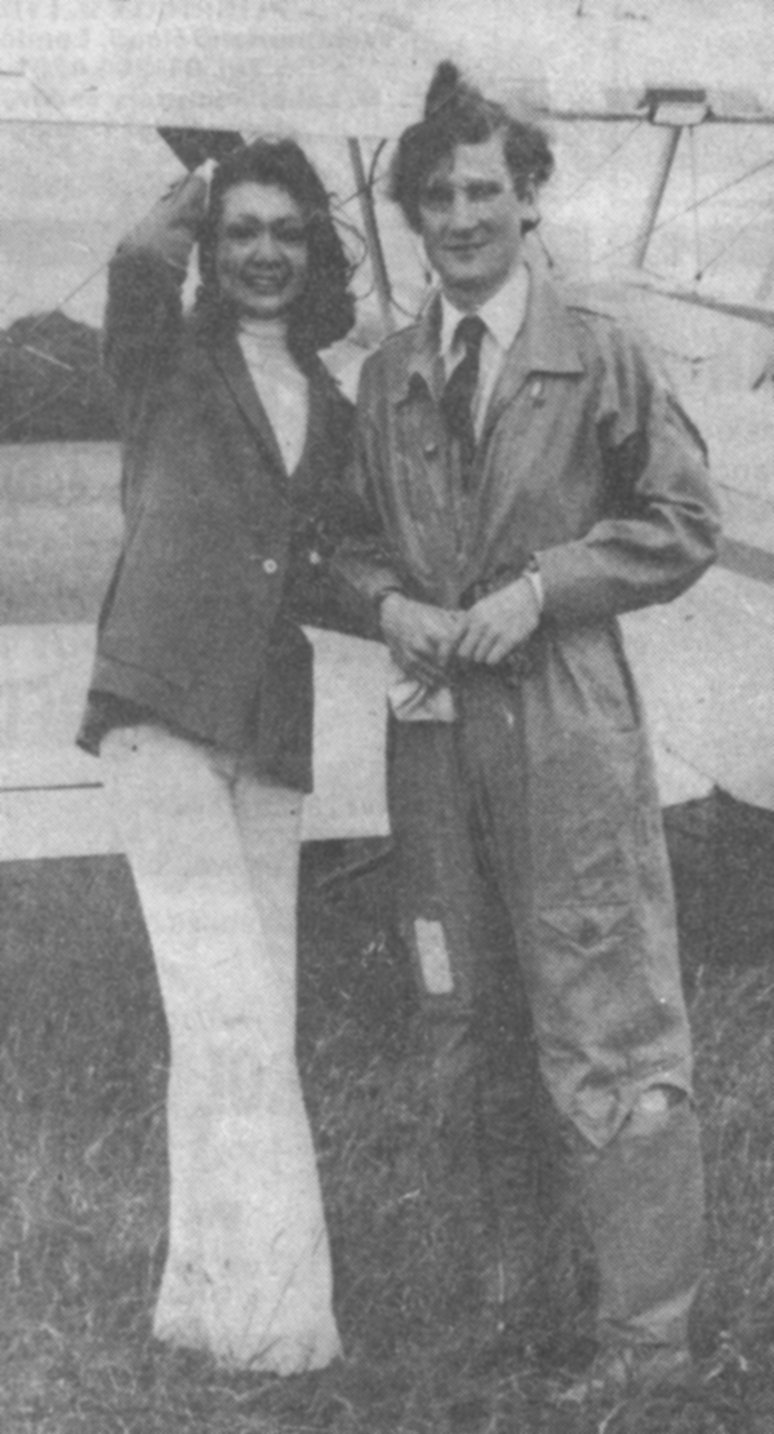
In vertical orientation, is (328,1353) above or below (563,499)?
below

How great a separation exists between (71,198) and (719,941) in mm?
2383

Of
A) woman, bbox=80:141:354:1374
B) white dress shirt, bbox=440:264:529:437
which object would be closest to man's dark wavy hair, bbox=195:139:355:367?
woman, bbox=80:141:354:1374

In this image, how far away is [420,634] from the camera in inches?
108

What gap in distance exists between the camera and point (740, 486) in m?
4.52

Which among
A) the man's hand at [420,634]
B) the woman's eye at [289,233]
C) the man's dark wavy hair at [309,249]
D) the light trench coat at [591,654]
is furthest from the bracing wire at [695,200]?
the man's hand at [420,634]

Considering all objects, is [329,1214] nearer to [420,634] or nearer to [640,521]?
[420,634]

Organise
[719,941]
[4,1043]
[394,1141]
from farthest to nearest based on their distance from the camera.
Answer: [719,941]
[4,1043]
[394,1141]

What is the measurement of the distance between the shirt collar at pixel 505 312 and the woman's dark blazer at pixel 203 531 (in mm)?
340

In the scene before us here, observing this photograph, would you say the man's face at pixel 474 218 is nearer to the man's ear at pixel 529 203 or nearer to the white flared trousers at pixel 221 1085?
the man's ear at pixel 529 203

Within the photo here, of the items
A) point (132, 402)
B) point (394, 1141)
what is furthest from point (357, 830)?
point (132, 402)

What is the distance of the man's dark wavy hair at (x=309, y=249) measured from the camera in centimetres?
298

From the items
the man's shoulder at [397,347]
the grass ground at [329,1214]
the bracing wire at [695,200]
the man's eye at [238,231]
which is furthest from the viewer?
the bracing wire at [695,200]

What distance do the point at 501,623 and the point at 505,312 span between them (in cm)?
51

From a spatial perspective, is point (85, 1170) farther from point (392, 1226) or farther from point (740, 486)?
point (740, 486)
